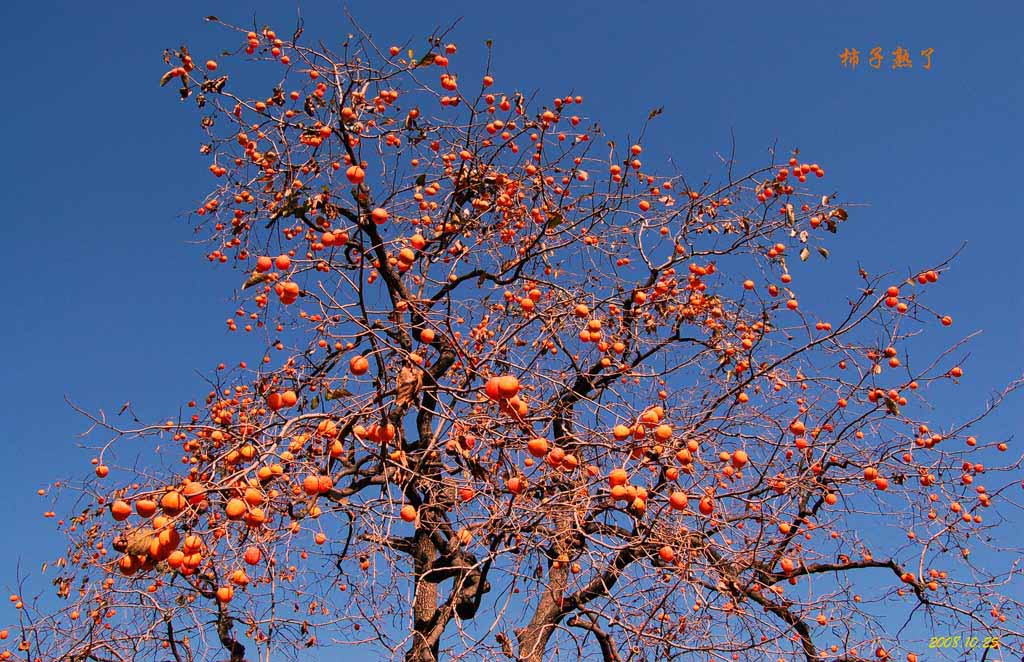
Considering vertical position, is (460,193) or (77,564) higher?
(460,193)

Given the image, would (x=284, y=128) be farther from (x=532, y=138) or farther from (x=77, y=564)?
(x=77, y=564)

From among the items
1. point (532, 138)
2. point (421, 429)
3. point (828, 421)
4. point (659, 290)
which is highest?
point (532, 138)

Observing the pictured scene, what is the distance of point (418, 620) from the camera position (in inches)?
161

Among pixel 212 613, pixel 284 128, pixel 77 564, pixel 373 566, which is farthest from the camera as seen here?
pixel 77 564

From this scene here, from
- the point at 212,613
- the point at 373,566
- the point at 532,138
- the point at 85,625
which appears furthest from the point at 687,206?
the point at 85,625

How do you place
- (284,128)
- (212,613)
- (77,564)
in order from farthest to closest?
1. (77,564)
2. (284,128)
3. (212,613)

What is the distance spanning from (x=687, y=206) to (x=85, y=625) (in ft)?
14.6

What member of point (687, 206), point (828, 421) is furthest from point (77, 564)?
point (828, 421)

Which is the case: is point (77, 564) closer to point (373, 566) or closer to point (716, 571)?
point (373, 566)

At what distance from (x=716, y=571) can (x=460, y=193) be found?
2.56 metres

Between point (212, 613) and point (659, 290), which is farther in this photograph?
point (659, 290)

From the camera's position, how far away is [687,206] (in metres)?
4.45

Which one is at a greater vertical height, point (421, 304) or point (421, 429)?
point (421, 304)

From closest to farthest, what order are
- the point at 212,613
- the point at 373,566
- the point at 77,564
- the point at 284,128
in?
the point at 373,566 → the point at 212,613 → the point at 284,128 → the point at 77,564
